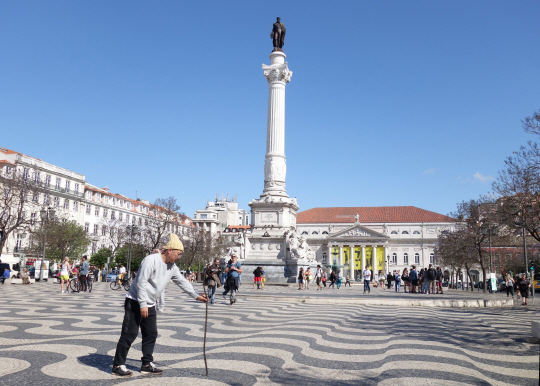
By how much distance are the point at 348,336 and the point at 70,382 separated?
5162mm

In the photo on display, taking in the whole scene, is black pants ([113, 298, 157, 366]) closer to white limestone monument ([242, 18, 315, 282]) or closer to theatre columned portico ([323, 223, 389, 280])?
white limestone monument ([242, 18, 315, 282])

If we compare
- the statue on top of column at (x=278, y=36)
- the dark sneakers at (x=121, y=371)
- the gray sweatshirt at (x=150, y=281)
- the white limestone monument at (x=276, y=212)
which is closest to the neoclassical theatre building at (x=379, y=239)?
the white limestone monument at (x=276, y=212)

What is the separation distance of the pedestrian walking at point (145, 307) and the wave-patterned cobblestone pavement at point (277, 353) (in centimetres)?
19

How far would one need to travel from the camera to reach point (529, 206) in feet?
65.6

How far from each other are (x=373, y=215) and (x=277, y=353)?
315ft

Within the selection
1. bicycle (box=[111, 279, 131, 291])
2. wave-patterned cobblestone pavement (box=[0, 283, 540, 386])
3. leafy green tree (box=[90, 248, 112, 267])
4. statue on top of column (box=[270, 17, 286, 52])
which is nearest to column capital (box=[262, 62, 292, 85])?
statue on top of column (box=[270, 17, 286, 52])

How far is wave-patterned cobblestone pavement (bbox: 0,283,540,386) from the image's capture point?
A: 5141mm

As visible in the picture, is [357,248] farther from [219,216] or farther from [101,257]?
[101,257]

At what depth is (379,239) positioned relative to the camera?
301 ft

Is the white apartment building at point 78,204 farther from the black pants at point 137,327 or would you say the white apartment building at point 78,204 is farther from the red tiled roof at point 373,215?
the black pants at point 137,327

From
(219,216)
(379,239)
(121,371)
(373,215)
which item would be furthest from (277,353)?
(219,216)

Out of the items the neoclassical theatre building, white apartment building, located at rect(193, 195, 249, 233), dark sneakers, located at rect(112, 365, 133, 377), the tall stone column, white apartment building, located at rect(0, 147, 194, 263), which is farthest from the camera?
white apartment building, located at rect(193, 195, 249, 233)

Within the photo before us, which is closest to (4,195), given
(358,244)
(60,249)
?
(60,249)

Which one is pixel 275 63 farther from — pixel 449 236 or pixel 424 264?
pixel 424 264
